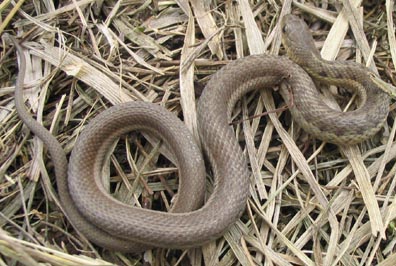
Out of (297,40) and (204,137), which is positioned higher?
(297,40)

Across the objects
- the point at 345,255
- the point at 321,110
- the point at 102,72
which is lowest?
the point at 345,255

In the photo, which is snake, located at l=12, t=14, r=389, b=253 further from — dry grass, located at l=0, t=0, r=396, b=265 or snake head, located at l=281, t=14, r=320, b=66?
dry grass, located at l=0, t=0, r=396, b=265

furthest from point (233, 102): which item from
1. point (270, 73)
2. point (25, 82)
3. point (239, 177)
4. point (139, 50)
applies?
point (25, 82)

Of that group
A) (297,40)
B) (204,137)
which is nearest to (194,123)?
(204,137)

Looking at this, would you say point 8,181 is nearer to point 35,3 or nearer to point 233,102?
point 35,3

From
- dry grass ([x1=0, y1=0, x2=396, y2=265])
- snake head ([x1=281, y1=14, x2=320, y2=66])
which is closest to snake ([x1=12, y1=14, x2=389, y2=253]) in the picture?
snake head ([x1=281, y1=14, x2=320, y2=66])

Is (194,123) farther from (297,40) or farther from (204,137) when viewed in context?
(297,40)

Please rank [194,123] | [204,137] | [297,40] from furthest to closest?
[297,40] → [194,123] → [204,137]

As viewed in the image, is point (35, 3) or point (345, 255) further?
point (35, 3)
